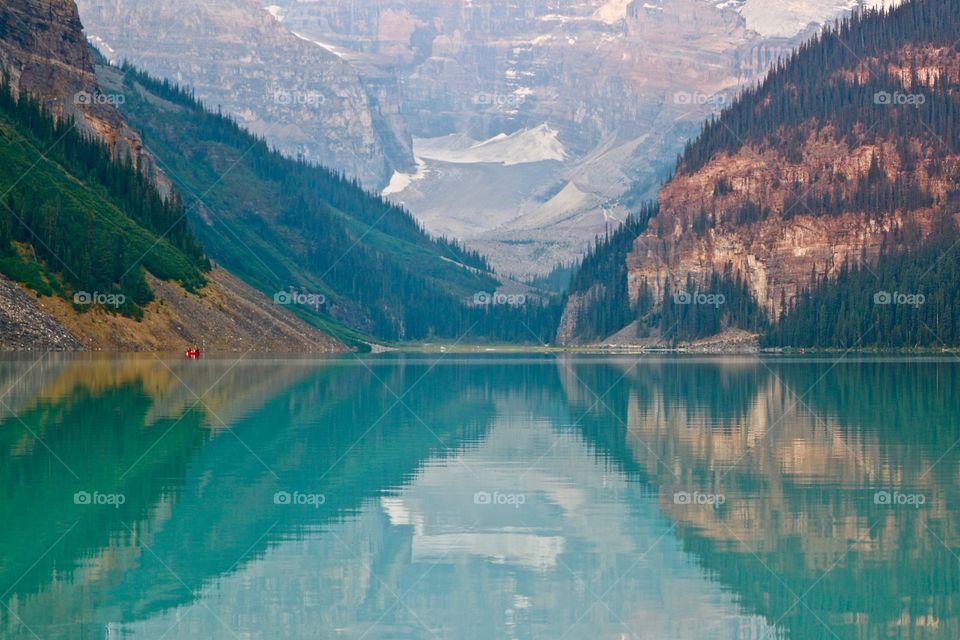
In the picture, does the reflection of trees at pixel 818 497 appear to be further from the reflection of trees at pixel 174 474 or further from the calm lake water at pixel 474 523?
the reflection of trees at pixel 174 474

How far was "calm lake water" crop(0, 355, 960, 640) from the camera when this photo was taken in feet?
112

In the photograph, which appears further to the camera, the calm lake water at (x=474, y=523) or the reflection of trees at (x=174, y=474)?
the reflection of trees at (x=174, y=474)

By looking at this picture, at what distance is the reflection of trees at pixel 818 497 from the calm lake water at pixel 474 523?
5.6 inches

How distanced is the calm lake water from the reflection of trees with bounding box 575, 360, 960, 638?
0.14m

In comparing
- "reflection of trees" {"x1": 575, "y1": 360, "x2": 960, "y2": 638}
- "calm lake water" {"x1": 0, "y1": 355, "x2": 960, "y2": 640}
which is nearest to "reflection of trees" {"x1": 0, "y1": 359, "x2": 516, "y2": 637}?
"calm lake water" {"x1": 0, "y1": 355, "x2": 960, "y2": 640}

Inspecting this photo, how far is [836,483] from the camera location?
54156 mm

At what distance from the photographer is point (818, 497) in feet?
166

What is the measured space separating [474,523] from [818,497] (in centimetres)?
1229

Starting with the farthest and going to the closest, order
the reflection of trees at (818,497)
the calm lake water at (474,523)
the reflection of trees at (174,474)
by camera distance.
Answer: the reflection of trees at (174,474) < the reflection of trees at (818,497) < the calm lake water at (474,523)

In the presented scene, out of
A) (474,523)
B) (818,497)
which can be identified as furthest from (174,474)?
(818,497)

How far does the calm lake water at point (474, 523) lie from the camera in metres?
34.2

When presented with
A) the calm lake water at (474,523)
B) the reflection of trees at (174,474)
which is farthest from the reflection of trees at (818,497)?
the reflection of trees at (174,474)

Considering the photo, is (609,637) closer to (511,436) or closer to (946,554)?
(946,554)

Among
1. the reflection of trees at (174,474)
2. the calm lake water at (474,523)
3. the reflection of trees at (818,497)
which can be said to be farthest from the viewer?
the reflection of trees at (174,474)
